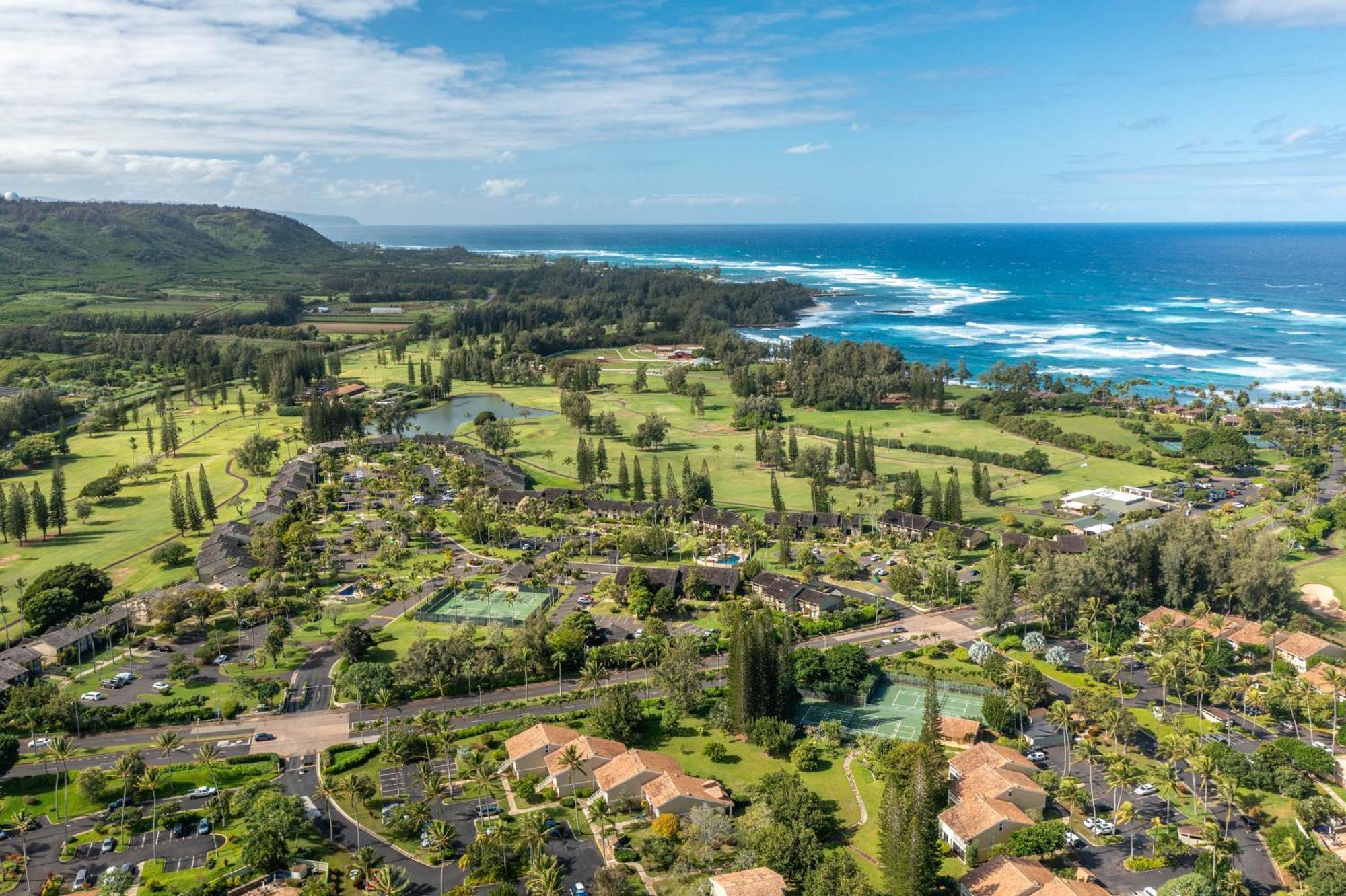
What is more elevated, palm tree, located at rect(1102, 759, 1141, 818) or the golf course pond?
the golf course pond

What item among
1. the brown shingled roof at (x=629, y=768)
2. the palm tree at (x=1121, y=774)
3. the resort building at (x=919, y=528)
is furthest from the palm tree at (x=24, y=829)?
the resort building at (x=919, y=528)

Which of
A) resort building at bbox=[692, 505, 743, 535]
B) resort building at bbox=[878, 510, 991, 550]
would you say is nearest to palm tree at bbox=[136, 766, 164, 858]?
resort building at bbox=[692, 505, 743, 535]

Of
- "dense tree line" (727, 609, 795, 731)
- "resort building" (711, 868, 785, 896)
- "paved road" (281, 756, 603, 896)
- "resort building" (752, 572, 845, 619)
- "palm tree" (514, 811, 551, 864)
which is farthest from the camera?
"resort building" (752, 572, 845, 619)

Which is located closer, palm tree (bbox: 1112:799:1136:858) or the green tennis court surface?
palm tree (bbox: 1112:799:1136:858)

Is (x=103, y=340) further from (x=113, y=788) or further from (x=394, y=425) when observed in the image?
(x=113, y=788)

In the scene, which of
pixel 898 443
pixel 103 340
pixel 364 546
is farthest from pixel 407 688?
pixel 103 340

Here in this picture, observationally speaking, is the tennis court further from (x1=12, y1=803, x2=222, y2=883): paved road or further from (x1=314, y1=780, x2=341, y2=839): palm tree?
(x1=12, y1=803, x2=222, y2=883): paved road
